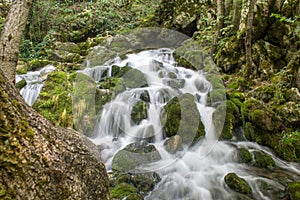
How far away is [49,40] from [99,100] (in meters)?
7.77

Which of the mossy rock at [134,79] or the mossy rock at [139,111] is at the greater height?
the mossy rock at [134,79]

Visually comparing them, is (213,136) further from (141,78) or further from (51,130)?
(51,130)

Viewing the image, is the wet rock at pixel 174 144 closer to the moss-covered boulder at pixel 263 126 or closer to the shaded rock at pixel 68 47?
the moss-covered boulder at pixel 263 126

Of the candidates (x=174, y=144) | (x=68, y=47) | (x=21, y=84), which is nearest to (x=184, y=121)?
(x=174, y=144)

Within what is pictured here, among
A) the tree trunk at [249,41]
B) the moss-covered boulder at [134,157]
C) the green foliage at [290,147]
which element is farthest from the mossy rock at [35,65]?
the green foliage at [290,147]

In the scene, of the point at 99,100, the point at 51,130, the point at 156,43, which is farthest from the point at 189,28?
the point at 51,130

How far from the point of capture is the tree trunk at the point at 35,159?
103cm

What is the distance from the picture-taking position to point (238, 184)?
4.20m

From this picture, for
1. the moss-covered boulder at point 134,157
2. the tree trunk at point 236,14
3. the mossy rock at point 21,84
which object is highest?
the tree trunk at point 236,14

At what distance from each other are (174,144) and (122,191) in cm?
211

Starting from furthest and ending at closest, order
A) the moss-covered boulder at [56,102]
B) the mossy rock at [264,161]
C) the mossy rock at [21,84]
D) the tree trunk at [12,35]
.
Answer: the mossy rock at [21,84], the moss-covered boulder at [56,102], the mossy rock at [264,161], the tree trunk at [12,35]

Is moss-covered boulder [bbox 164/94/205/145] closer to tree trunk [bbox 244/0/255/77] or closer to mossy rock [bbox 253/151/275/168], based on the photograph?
mossy rock [bbox 253/151/275/168]

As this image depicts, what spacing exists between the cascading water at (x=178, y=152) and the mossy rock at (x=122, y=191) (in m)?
0.49

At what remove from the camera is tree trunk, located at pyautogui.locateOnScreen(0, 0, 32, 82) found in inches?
111
